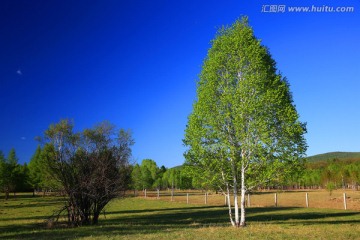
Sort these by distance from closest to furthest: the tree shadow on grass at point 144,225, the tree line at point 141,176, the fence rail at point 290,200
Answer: the tree shadow on grass at point 144,225, the fence rail at point 290,200, the tree line at point 141,176

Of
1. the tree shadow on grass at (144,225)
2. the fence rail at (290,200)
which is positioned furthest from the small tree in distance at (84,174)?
the fence rail at (290,200)

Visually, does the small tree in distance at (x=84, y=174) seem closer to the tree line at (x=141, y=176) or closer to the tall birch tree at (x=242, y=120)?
the tall birch tree at (x=242, y=120)

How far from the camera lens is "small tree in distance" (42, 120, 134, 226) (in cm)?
2420

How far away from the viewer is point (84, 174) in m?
24.6

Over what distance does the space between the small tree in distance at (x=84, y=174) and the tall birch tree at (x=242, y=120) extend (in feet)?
22.1

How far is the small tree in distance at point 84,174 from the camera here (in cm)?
2420

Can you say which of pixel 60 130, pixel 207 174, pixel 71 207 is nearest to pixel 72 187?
pixel 71 207

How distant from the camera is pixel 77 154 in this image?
991 inches

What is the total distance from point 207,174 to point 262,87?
22.3 feet

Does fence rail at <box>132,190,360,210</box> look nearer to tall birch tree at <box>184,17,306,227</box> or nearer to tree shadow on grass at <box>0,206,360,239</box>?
tree shadow on grass at <box>0,206,360,239</box>

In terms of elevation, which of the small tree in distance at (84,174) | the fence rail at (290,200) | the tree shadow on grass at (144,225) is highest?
the small tree in distance at (84,174)

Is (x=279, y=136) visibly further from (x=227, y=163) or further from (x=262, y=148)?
(x=227, y=163)

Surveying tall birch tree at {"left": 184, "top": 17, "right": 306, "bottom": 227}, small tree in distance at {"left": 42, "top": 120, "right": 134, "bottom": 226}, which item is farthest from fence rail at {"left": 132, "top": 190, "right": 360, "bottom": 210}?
small tree in distance at {"left": 42, "top": 120, "right": 134, "bottom": 226}

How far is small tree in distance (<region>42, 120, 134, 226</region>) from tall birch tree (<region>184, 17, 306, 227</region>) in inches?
266
